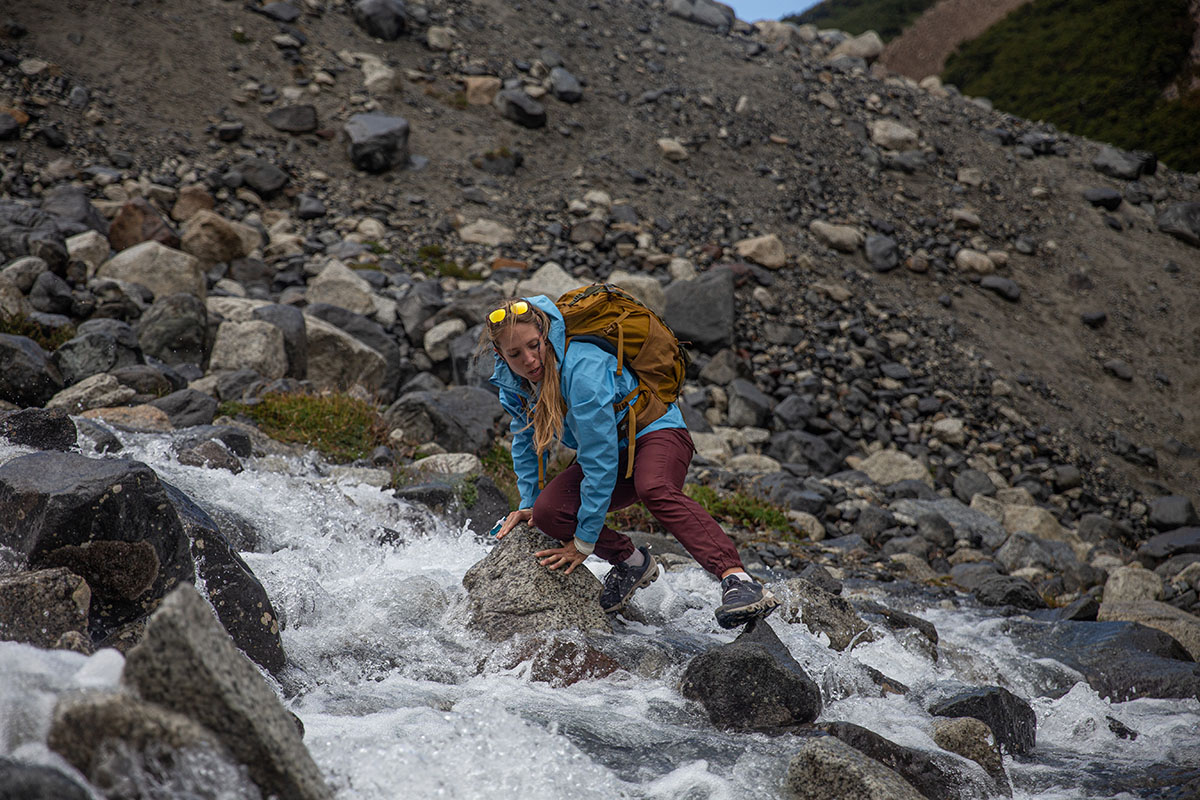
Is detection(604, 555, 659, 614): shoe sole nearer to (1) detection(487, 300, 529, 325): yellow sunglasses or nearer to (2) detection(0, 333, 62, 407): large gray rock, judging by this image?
(1) detection(487, 300, 529, 325): yellow sunglasses

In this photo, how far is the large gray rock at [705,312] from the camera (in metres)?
15.1

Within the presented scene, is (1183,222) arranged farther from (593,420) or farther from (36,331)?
(36,331)

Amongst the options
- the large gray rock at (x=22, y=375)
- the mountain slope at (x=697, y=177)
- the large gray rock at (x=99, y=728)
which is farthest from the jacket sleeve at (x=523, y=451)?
the mountain slope at (x=697, y=177)

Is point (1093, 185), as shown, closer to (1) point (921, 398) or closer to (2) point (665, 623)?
(1) point (921, 398)

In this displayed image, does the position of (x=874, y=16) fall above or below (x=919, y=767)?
above

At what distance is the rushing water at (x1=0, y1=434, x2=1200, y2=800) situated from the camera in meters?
3.28

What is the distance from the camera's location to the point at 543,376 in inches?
173

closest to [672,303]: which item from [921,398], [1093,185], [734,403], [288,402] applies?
[734,403]

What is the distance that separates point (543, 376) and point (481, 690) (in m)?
1.74

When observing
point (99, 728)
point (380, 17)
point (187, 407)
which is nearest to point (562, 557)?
point (99, 728)

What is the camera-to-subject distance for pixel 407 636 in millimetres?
4914

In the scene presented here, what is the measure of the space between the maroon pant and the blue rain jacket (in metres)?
0.13

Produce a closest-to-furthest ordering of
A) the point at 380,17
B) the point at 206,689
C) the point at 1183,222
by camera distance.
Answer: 1. the point at 206,689
2. the point at 1183,222
3. the point at 380,17

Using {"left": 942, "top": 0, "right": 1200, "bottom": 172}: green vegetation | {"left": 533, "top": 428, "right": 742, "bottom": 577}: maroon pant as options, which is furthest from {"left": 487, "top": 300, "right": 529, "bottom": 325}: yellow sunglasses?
{"left": 942, "top": 0, "right": 1200, "bottom": 172}: green vegetation
